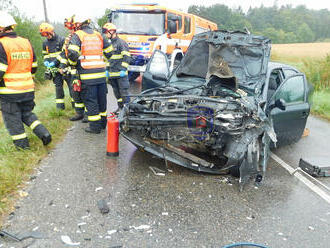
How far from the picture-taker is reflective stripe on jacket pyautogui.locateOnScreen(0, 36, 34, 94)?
13.3ft

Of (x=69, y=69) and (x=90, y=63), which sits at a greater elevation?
(x=90, y=63)

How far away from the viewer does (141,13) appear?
11.0m

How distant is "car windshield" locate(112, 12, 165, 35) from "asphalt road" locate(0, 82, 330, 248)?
23.9 ft

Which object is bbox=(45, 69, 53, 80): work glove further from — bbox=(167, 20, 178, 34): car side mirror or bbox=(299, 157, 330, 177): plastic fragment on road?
bbox=(167, 20, 178, 34): car side mirror

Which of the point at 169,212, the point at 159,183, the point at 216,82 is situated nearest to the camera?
the point at 169,212

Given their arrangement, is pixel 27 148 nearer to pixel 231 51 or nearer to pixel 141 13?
pixel 231 51

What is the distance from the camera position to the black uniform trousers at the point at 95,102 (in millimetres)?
5438

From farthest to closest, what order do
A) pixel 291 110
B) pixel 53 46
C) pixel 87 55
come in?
pixel 53 46
pixel 87 55
pixel 291 110

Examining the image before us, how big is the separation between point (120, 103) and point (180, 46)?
21.2 ft


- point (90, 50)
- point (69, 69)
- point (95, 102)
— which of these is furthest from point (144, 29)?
point (95, 102)

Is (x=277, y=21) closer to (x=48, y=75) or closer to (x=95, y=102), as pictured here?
(x=48, y=75)

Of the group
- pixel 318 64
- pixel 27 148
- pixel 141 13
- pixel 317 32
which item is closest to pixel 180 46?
pixel 141 13

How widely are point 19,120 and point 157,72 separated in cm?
244

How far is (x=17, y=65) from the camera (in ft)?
13.8
